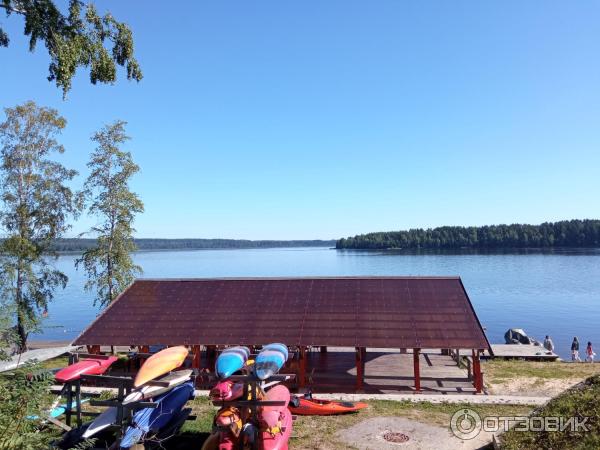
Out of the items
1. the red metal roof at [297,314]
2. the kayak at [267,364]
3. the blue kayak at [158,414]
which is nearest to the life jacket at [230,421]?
the kayak at [267,364]

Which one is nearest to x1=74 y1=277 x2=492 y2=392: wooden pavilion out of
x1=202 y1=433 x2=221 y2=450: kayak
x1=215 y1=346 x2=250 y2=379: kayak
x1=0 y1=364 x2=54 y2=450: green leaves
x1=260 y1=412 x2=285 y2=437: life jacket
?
x1=215 y1=346 x2=250 y2=379: kayak

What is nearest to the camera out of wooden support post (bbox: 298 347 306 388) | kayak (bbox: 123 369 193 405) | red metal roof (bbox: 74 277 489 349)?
kayak (bbox: 123 369 193 405)

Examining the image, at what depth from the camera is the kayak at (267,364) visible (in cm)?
1002

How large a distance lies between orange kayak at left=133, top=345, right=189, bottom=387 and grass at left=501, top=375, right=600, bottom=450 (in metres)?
8.20

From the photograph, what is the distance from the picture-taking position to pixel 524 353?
25.7 m

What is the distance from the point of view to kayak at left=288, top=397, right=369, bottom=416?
14164 mm

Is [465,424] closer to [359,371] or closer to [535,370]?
[359,371]

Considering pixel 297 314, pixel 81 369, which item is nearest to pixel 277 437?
pixel 81 369

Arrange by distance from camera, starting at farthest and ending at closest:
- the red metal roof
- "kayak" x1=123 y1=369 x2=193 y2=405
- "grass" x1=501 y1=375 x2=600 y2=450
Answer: the red metal roof
"kayak" x1=123 y1=369 x2=193 y2=405
"grass" x1=501 y1=375 x2=600 y2=450

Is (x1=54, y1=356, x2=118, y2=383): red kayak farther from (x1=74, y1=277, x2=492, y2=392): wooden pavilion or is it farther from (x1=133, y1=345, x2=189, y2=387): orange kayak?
(x1=74, y1=277, x2=492, y2=392): wooden pavilion

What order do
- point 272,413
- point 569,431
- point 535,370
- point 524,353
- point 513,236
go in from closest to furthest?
point 569,431
point 272,413
point 535,370
point 524,353
point 513,236

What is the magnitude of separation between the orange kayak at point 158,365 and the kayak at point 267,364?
2.60 m

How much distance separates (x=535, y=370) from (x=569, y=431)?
14723 millimetres

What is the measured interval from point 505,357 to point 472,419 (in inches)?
514
